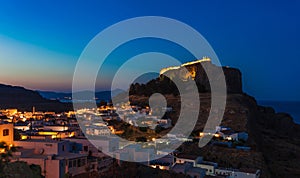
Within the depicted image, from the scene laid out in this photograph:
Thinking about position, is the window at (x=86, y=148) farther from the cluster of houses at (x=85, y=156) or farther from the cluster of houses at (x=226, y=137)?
the cluster of houses at (x=226, y=137)

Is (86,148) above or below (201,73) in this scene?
below

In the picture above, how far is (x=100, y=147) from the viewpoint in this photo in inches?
619

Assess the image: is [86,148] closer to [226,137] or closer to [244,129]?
[226,137]

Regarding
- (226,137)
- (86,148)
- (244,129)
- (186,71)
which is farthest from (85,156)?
(186,71)

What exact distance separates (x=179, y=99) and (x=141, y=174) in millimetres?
28384

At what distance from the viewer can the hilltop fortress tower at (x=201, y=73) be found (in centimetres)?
5400

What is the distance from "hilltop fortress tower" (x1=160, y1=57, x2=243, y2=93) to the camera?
177 feet

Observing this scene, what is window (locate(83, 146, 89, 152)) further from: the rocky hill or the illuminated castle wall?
the illuminated castle wall

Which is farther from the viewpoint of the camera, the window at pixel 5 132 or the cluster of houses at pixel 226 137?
the cluster of houses at pixel 226 137

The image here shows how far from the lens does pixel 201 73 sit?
54375 mm

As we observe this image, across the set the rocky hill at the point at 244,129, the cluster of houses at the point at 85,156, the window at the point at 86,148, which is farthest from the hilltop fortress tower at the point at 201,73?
the window at the point at 86,148

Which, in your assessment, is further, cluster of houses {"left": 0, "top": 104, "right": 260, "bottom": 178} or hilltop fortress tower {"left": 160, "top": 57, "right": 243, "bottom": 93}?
hilltop fortress tower {"left": 160, "top": 57, "right": 243, "bottom": 93}

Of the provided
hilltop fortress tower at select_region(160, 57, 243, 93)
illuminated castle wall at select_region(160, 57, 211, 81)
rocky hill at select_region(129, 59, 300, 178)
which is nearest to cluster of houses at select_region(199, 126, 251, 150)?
rocky hill at select_region(129, 59, 300, 178)

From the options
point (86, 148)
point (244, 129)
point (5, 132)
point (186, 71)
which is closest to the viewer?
point (5, 132)
